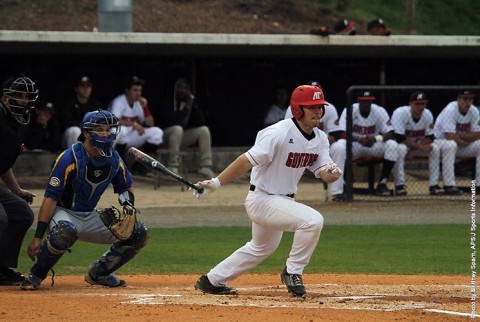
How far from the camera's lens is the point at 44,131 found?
17219mm

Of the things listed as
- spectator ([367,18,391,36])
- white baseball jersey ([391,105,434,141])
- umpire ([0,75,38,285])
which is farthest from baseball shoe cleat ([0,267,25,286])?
spectator ([367,18,391,36])

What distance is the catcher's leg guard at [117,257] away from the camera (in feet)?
28.9

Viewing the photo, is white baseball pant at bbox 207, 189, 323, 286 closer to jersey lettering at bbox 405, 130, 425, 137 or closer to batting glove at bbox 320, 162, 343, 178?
batting glove at bbox 320, 162, 343, 178

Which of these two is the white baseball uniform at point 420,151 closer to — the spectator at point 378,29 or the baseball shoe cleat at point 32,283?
the spectator at point 378,29

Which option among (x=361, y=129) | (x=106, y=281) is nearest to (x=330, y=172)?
(x=106, y=281)

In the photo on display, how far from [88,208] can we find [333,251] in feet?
12.8

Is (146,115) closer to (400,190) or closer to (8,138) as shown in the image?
(400,190)

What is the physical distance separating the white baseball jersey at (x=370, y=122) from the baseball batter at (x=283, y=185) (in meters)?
7.51

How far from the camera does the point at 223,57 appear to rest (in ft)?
63.4

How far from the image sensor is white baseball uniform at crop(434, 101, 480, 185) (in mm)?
15945

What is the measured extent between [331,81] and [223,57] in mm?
1958

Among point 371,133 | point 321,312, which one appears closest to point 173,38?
point 371,133

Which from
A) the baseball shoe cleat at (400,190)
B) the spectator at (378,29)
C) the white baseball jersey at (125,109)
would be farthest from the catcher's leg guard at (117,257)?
the spectator at (378,29)

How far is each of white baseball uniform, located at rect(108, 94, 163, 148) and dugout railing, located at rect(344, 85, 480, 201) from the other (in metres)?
2.96
